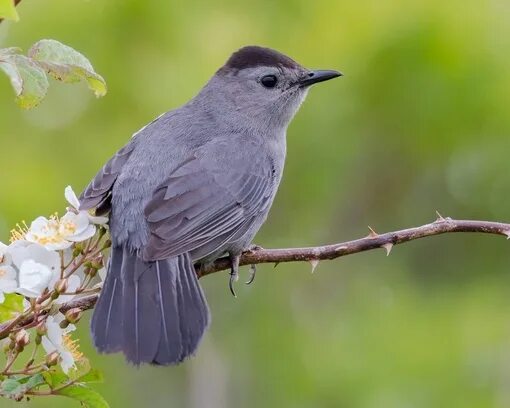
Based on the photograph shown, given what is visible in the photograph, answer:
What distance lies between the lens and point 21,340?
2.60 m

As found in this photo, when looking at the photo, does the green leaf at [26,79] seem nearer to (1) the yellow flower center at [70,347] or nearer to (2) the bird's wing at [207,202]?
(1) the yellow flower center at [70,347]

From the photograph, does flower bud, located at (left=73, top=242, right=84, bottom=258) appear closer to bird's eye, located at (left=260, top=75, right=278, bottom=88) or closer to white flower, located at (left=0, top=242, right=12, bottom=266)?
white flower, located at (left=0, top=242, right=12, bottom=266)

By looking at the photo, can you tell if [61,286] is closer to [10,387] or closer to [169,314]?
[10,387]

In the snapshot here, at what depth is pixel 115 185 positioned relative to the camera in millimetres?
4270

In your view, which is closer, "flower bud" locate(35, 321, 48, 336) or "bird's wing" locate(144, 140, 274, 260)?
"flower bud" locate(35, 321, 48, 336)

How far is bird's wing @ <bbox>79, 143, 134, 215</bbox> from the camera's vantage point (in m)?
4.08

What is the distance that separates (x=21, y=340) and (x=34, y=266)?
22 centimetres

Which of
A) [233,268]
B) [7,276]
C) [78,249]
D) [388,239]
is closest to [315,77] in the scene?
[233,268]

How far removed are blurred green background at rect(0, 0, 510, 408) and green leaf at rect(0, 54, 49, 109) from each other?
10.5ft

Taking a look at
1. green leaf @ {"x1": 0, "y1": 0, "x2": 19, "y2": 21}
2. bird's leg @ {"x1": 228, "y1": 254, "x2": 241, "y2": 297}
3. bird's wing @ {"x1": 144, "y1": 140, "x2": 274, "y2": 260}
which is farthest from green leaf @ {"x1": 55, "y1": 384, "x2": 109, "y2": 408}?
bird's leg @ {"x1": 228, "y1": 254, "x2": 241, "y2": 297}

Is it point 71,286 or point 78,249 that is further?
point 78,249

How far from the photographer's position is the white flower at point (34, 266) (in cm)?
265

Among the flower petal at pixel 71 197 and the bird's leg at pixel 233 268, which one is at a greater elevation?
the flower petal at pixel 71 197

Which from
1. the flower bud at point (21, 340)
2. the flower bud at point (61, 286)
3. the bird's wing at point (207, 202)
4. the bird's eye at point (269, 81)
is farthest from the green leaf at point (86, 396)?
the bird's eye at point (269, 81)
